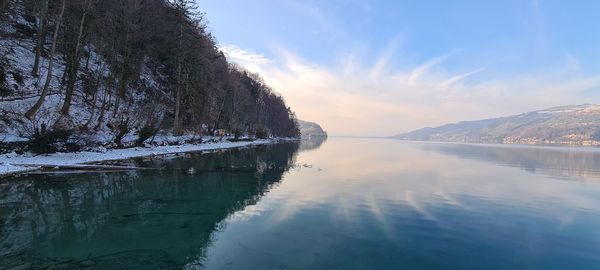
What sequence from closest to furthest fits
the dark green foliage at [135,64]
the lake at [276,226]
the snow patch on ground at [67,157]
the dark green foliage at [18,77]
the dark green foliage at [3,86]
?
the lake at [276,226], the snow patch on ground at [67,157], the dark green foliage at [3,86], the dark green foliage at [18,77], the dark green foliage at [135,64]

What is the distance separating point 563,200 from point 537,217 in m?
6.18

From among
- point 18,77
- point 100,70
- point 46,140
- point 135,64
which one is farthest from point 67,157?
point 135,64

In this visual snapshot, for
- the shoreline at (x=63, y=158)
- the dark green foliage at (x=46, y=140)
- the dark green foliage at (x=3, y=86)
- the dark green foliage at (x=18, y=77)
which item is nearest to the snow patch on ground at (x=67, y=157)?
the shoreline at (x=63, y=158)

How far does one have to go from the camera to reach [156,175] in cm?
2016

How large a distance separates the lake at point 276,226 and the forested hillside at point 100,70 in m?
12.4

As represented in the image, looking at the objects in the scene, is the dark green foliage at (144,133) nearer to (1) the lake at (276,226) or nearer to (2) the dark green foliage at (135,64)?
(2) the dark green foliage at (135,64)

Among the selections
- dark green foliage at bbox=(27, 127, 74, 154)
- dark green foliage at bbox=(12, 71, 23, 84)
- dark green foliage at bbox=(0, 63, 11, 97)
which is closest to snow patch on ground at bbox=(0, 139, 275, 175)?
dark green foliage at bbox=(27, 127, 74, 154)

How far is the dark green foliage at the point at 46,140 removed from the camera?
21.1 metres

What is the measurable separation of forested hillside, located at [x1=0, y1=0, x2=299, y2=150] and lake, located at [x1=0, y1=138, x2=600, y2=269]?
12.4 m

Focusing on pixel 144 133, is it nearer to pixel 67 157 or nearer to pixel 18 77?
pixel 67 157

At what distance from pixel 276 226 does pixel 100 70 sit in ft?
112

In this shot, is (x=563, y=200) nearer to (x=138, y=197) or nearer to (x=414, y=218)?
(x=414, y=218)

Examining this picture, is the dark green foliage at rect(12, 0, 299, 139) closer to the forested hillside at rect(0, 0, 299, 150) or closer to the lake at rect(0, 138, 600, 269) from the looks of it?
the forested hillside at rect(0, 0, 299, 150)

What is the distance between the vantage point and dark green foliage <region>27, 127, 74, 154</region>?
69.3ft
